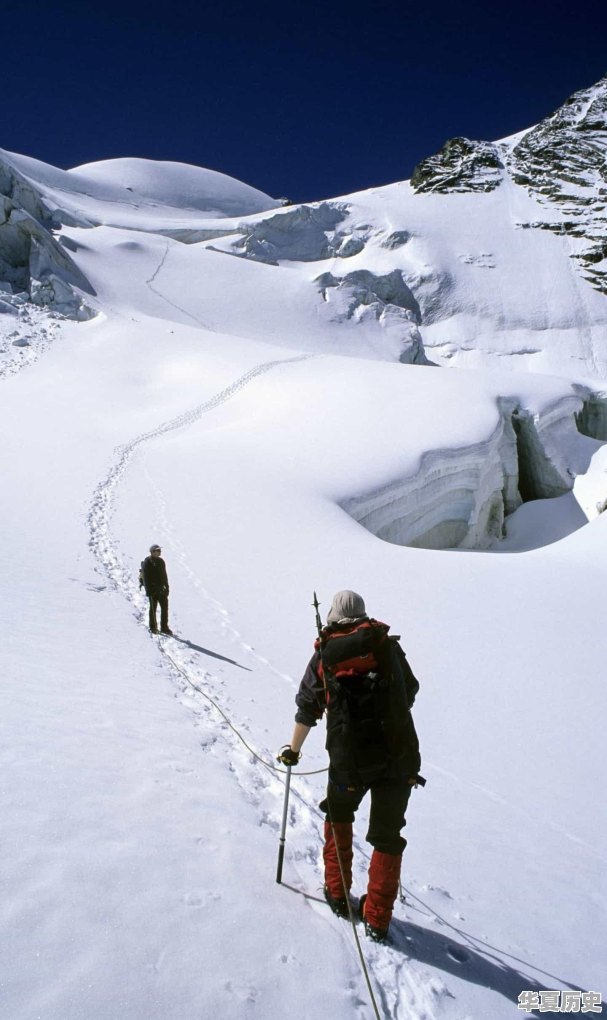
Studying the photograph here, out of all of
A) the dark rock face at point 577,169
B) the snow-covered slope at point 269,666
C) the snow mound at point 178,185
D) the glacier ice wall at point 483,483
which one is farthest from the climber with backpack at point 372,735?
the snow mound at point 178,185

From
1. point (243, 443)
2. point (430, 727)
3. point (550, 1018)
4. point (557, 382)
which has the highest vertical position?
point (557, 382)

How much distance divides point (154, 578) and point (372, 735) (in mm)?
5257

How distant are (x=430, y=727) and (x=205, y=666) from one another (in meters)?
2.67

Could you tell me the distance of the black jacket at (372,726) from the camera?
2.98 metres

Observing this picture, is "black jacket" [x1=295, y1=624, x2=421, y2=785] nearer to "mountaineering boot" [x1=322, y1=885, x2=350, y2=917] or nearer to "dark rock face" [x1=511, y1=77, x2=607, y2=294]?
"mountaineering boot" [x1=322, y1=885, x2=350, y2=917]

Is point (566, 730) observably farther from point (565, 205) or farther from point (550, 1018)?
point (565, 205)

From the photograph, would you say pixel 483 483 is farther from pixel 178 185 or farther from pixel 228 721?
pixel 178 185

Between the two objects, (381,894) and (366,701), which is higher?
(366,701)

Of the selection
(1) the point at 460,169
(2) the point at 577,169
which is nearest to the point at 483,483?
(1) the point at 460,169

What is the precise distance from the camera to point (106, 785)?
3381mm

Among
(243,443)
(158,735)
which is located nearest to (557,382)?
(243,443)

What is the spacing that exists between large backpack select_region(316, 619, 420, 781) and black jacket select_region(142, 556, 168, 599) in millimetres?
5107

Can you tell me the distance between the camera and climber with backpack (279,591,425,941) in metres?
2.98

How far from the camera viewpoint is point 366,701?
2.97m
